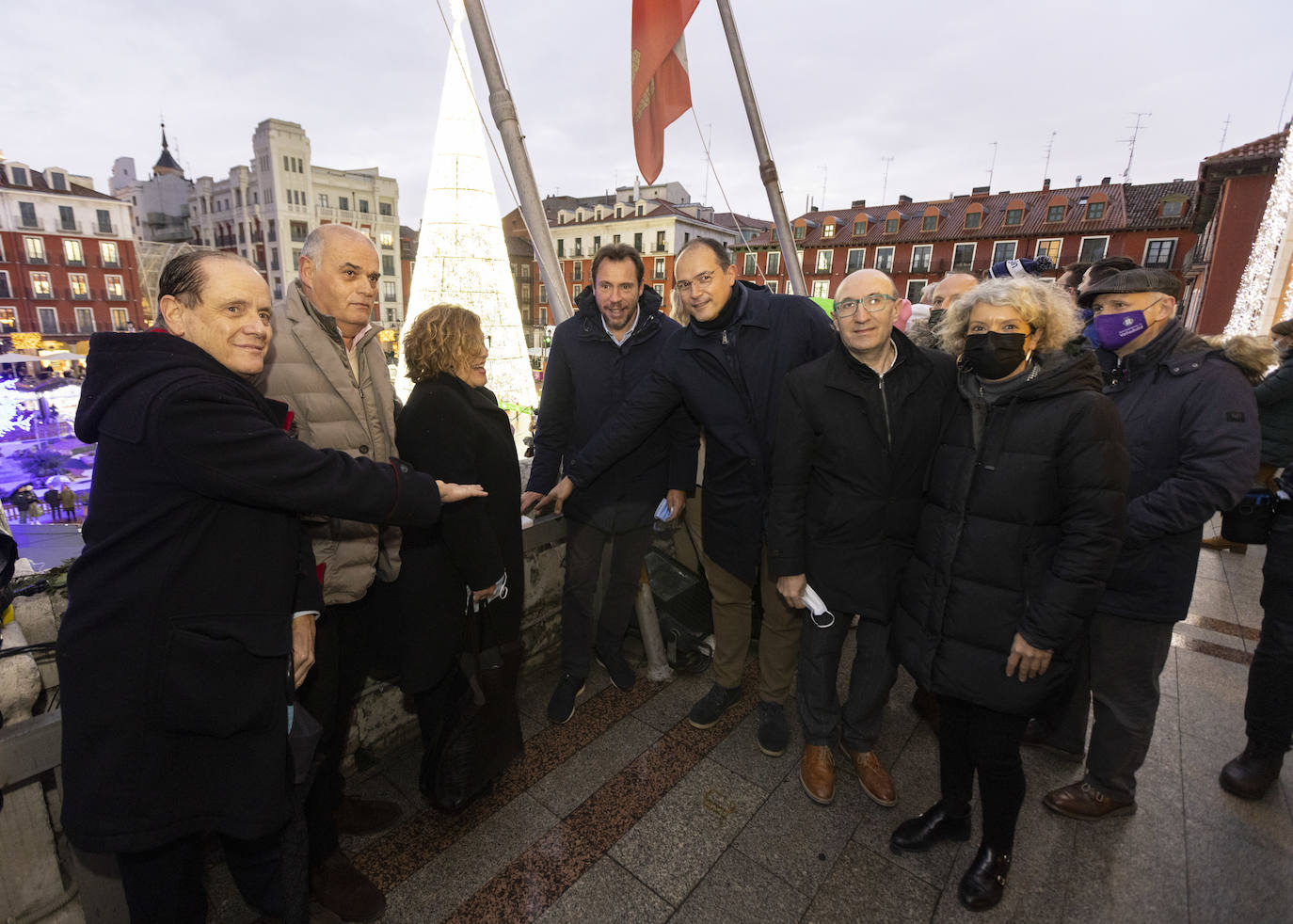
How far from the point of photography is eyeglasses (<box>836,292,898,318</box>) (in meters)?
2.36

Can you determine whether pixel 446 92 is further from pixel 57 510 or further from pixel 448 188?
pixel 57 510

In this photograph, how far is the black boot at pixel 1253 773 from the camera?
9.11 ft

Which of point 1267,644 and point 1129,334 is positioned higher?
point 1129,334

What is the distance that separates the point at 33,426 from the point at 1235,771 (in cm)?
3001

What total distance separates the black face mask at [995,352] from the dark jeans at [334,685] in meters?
2.38

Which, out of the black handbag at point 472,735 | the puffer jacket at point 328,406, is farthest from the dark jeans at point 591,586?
the puffer jacket at point 328,406

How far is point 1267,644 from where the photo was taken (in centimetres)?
280

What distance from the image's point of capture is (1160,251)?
110 feet

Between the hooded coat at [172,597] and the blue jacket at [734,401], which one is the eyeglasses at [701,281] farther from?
the hooded coat at [172,597]

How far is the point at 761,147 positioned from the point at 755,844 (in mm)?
6608

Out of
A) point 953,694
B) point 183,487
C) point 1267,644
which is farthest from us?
point 1267,644

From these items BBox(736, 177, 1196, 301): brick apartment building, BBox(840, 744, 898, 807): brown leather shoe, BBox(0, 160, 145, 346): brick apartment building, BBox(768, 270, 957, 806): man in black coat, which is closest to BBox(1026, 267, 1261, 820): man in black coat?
BBox(840, 744, 898, 807): brown leather shoe

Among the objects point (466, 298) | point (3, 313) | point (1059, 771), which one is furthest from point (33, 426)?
point (3, 313)

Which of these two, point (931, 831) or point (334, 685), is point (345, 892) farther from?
point (931, 831)
